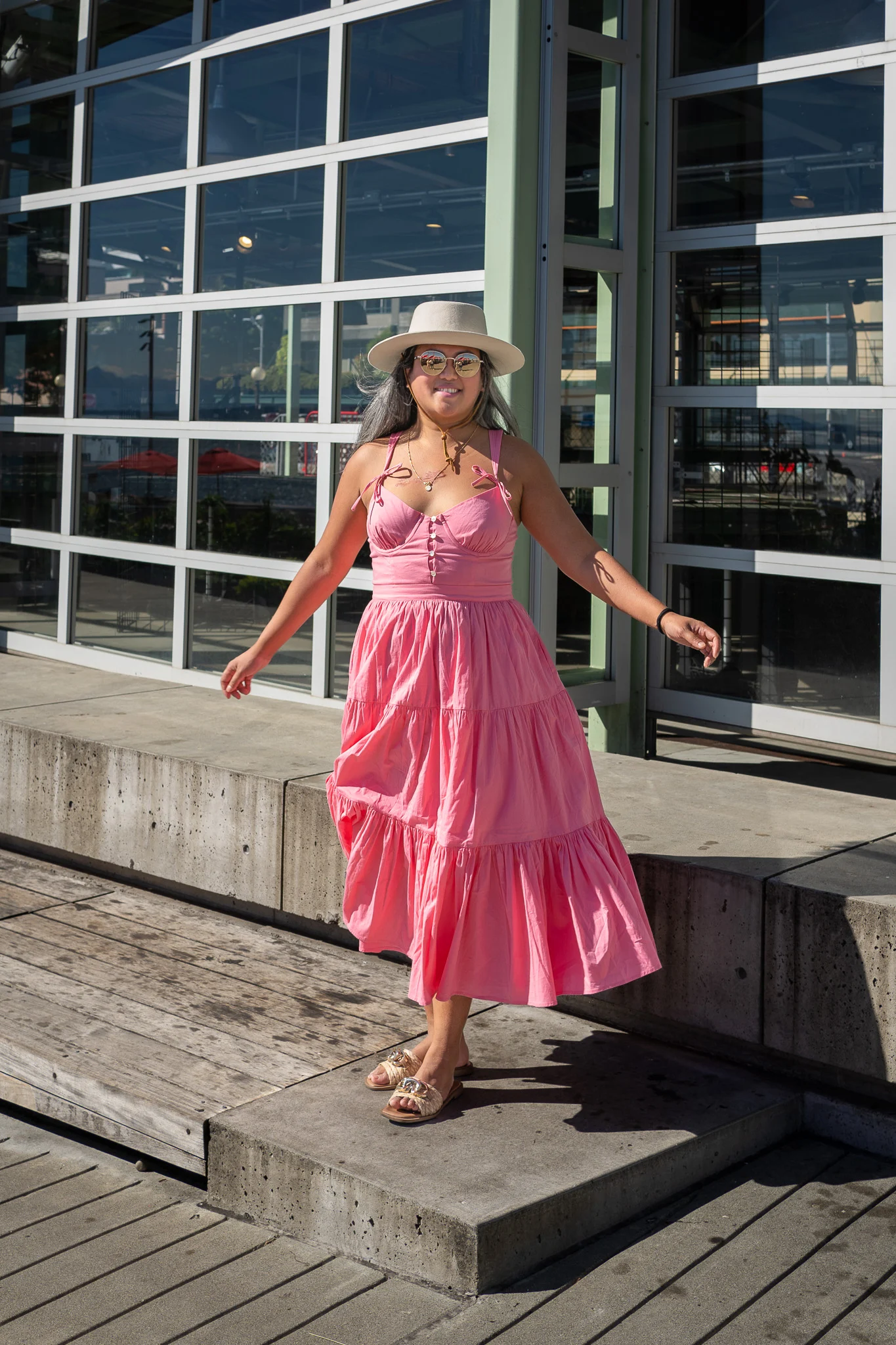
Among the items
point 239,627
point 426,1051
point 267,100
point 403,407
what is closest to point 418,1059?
point 426,1051

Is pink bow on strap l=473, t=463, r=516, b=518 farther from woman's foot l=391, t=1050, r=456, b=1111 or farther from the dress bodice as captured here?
woman's foot l=391, t=1050, r=456, b=1111

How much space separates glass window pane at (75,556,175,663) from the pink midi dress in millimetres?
→ 3865

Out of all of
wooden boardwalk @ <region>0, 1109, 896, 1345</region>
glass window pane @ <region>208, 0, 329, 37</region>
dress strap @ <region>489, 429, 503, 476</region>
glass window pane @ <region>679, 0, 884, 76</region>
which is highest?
glass window pane @ <region>208, 0, 329, 37</region>

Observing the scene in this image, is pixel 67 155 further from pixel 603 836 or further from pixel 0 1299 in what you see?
pixel 0 1299

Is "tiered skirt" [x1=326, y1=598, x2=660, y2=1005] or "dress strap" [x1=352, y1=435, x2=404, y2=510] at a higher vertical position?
"dress strap" [x1=352, y1=435, x2=404, y2=510]

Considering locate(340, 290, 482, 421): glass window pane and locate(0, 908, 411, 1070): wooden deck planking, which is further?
locate(340, 290, 482, 421): glass window pane

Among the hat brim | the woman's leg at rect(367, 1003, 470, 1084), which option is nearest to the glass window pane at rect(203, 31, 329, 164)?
the hat brim

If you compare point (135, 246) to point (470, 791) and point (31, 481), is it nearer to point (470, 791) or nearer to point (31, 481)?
point (31, 481)

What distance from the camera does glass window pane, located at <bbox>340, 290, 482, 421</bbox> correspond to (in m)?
5.99

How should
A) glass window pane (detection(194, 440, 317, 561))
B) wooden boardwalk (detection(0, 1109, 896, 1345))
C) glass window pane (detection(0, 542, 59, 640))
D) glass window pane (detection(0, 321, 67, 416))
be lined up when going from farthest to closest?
glass window pane (detection(0, 542, 59, 640))
glass window pane (detection(0, 321, 67, 416))
glass window pane (detection(194, 440, 317, 561))
wooden boardwalk (detection(0, 1109, 896, 1345))

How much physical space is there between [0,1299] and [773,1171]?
1752 mm

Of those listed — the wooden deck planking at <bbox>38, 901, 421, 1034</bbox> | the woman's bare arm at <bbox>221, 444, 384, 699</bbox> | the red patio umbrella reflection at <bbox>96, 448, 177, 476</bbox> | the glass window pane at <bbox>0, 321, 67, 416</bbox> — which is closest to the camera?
the woman's bare arm at <bbox>221, 444, 384, 699</bbox>

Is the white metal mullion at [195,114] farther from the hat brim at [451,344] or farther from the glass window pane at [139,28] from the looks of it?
the hat brim at [451,344]

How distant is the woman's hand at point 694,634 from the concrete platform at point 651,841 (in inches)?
30.0
